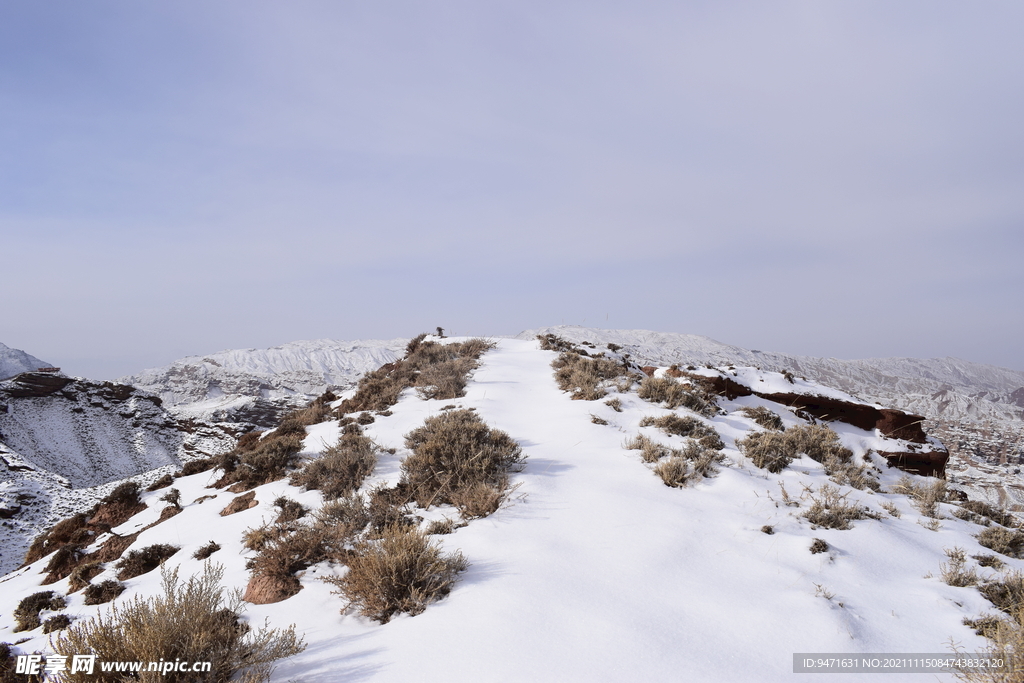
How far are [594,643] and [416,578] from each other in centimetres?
158

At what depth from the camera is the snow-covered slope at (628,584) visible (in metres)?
3.06

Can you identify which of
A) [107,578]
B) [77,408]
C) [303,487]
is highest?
[303,487]

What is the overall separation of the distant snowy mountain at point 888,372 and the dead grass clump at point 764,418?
3943cm

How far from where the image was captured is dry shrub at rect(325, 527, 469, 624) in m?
3.61

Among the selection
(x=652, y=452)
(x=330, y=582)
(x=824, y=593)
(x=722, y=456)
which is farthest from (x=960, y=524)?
(x=330, y=582)

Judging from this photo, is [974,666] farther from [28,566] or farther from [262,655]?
[28,566]

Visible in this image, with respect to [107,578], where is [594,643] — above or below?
above

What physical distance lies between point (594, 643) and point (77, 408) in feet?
109

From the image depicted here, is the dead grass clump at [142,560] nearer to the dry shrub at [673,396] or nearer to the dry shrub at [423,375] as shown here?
the dry shrub at [423,375]

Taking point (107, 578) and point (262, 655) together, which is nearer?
point (262, 655)

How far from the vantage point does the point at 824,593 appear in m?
3.82

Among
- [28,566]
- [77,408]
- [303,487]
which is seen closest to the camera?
[303,487]

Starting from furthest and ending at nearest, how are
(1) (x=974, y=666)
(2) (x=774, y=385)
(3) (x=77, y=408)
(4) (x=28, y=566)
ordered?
(3) (x=77, y=408) → (2) (x=774, y=385) → (4) (x=28, y=566) → (1) (x=974, y=666)

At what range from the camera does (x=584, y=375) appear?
10305mm
